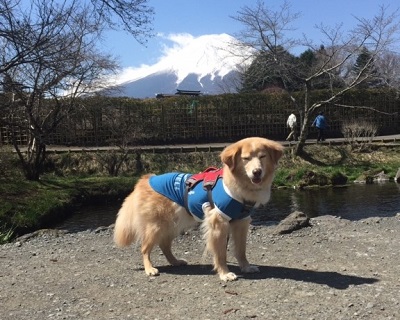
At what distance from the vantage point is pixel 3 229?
11836 mm

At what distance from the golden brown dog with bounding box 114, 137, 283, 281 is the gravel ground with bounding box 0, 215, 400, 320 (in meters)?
0.34

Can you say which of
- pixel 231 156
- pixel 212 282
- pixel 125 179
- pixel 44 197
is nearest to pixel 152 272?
pixel 212 282

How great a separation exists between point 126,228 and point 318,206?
38.0 ft

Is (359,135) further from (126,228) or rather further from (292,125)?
(126,228)

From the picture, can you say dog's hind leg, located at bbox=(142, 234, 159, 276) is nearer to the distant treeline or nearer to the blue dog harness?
the blue dog harness

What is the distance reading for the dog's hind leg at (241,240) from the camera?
18.1 ft

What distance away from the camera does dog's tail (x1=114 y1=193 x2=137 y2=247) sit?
231 inches

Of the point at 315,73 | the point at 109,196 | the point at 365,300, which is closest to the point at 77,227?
the point at 109,196

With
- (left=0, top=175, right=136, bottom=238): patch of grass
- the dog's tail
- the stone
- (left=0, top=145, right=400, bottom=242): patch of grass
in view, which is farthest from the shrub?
the dog's tail

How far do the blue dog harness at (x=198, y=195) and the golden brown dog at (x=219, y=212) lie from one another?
51 millimetres

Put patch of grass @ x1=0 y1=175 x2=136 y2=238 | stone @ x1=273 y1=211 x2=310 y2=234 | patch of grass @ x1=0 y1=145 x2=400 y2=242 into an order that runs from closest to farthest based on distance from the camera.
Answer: stone @ x1=273 y1=211 x2=310 y2=234
patch of grass @ x1=0 y1=175 x2=136 y2=238
patch of grass @ x1=0 y1=145 x2=400 y2=242

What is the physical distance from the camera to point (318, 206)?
16.3m

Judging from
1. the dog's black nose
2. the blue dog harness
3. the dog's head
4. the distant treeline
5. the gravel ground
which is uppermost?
the distant treeline

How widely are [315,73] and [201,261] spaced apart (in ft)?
66.5
